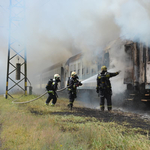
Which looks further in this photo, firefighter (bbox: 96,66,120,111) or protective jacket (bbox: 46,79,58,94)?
protective jacket (bbox: 46,79,58,94)

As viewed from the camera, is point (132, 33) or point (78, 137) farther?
point (132, 33)

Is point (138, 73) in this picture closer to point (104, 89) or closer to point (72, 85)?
point (104, 89)

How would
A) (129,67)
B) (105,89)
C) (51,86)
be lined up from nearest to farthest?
1. (105,89)
2. (129,67)
3. (51,86)

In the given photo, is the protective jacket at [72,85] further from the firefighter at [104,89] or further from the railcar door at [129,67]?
the railcar door at [129,67]

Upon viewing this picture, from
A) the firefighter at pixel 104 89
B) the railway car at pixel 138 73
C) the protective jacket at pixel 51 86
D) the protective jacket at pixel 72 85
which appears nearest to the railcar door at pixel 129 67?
the railway car at pixel 138 73

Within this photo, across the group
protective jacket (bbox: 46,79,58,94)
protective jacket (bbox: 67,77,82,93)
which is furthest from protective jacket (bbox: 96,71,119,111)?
protective jacket (bbox: 46,79,58,94)

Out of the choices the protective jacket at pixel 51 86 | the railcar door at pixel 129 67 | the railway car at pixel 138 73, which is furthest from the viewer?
the protective jacket at pixel 51 86

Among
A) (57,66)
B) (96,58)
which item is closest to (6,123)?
(96,58)

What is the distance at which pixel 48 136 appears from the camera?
338 centimetres

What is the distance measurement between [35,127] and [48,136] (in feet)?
2.70

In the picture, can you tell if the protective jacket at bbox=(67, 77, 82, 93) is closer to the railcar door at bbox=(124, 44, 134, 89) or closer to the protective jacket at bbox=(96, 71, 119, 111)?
the protective jacket at bbox=(96, 71, 119, 111)

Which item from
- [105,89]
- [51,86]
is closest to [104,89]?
[105,89]

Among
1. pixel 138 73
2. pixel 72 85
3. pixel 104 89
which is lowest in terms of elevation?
pixel 104 89

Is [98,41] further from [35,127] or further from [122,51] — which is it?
[35,127]
